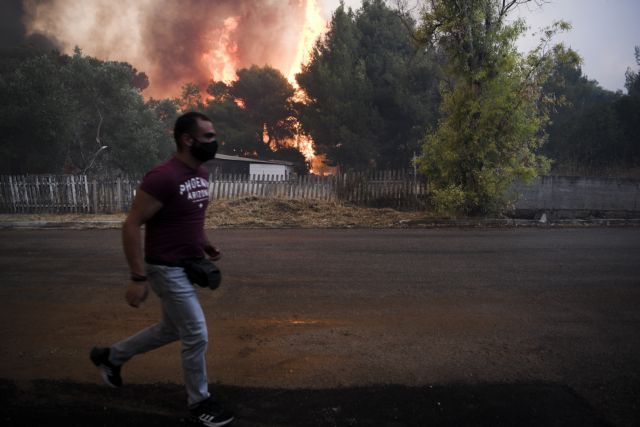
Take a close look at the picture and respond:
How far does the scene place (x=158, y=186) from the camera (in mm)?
2740

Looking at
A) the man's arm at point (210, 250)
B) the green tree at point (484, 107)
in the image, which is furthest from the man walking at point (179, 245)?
the green tree at point (484, 107)

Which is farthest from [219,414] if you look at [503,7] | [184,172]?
[503,7]

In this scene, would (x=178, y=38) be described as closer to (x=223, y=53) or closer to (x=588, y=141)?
(x=223, y=53)

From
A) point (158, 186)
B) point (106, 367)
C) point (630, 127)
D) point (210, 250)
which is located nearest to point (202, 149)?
point (158, 186)

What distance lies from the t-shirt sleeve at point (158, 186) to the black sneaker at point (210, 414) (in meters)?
1.24

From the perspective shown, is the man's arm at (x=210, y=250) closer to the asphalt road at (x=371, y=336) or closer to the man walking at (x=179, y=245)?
the man walking at (x=179, y=245)

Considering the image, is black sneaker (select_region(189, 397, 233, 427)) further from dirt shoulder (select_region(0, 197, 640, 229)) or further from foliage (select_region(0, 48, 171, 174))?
foliage (select_region(0, 48, 171, 174))

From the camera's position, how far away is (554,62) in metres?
13.8

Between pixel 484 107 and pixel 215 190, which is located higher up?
pixel 484 107

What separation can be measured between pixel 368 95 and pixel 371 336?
1304 inches

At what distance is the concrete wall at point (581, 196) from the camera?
717 inches

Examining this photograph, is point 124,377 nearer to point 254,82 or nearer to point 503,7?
point 503,7

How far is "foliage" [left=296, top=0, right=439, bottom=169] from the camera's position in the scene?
3556cm

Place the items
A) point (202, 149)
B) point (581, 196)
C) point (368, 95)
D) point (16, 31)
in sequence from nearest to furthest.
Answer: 1. point (202, 149)
2. point (581, 196)
3. point (368, 95)
4. point (16, 31)
